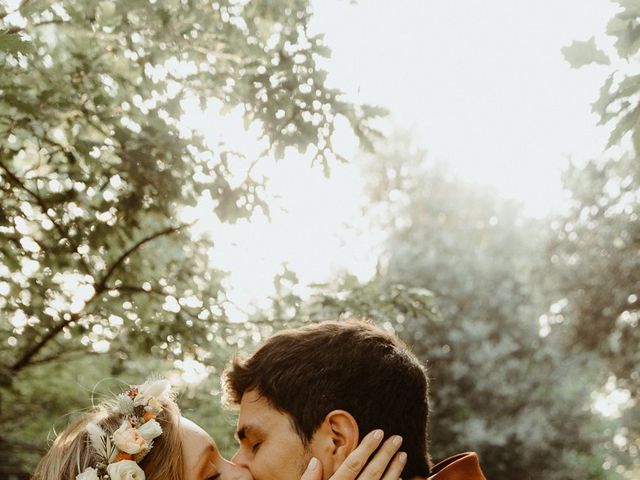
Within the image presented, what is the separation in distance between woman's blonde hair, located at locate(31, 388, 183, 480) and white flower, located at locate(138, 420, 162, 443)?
126 mm

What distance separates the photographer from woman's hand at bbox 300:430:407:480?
2.79 m

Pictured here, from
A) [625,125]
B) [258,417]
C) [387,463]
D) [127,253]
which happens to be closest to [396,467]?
[387,463]

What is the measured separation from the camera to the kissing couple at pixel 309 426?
2.92 metres

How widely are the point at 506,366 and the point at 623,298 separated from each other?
5108 mm

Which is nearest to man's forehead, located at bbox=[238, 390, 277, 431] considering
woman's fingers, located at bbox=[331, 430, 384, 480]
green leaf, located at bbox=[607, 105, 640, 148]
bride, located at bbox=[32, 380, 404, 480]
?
bride, located at bbox=[32, 380, 404, 480]

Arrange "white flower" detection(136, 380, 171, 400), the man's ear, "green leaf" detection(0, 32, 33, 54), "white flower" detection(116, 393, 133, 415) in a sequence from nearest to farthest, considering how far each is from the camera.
→ "green leaf" detection(0, 32, 33, 54), the man's ear, "white flower" detection(116, 393, 133, 415), "white flower" detection(136, 380, 171, 400)

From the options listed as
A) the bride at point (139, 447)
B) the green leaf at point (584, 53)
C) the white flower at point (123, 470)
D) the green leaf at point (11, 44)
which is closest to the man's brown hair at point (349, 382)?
the bride at point (139, 447)

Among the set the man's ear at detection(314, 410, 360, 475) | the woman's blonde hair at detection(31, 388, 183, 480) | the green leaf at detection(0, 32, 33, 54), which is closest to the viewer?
the green leaf at detection(0, 32, 33, 54)

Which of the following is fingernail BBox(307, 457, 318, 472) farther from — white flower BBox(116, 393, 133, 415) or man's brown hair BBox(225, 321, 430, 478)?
white flower BBox(116, 393, 133, 415)

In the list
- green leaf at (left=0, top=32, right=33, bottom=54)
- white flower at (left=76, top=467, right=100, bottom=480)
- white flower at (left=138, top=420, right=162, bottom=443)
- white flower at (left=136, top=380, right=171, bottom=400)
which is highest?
green leaf at (left=0, top=32, right=33, bottom=54)

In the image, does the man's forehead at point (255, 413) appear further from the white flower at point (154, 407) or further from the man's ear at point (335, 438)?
the white flower at point (154, 407)

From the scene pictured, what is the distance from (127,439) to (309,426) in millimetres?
810

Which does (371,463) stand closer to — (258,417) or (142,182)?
(258,417)

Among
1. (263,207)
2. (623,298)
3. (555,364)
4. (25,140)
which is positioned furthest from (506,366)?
(25,140)
